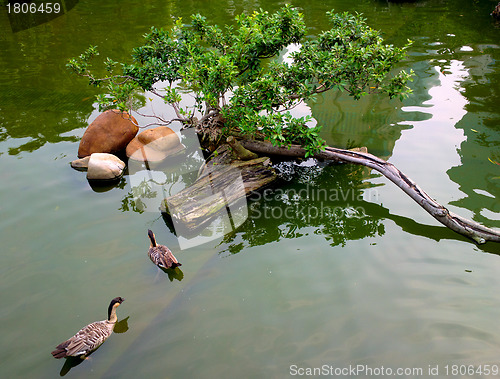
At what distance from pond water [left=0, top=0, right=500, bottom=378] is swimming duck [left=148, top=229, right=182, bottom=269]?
0.21 meters

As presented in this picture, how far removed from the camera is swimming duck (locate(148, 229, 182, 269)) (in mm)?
5410

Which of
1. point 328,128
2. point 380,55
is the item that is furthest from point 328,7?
point 380,55

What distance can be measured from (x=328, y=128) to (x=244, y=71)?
259 centimetres

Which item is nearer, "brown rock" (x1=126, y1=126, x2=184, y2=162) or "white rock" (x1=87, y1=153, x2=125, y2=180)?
"white rock" (x1=87, y1=153, x2=125, y2=180)

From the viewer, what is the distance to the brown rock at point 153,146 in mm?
7910

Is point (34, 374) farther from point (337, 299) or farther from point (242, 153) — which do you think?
point (242, 153)

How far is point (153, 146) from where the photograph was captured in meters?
7.91

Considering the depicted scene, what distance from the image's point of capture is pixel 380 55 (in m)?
6.94

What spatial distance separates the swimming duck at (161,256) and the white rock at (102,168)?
7.06 ft

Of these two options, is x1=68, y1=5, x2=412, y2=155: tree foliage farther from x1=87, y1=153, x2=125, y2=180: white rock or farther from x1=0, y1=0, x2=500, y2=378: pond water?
x1=0, y1=0, x2=500, y2=378: pond water
